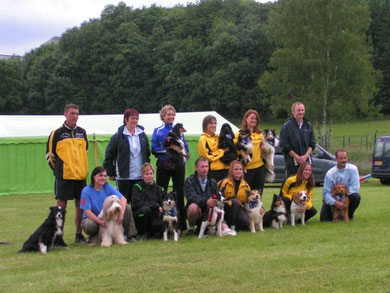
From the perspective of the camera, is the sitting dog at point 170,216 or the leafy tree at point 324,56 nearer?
the sitting dog at point 170,216

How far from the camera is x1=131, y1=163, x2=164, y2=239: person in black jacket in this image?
691 cm

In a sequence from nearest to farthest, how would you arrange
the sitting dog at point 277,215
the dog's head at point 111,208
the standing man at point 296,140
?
the dog's head at point 111,208, the sitting dog at point 277,215, the standing man at point 296,140

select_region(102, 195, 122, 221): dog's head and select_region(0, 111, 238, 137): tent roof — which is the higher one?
select_region(0, 111, 238, 137): tent roof

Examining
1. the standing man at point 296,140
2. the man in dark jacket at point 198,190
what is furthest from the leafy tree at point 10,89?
the man in dark jacket at point 198,190

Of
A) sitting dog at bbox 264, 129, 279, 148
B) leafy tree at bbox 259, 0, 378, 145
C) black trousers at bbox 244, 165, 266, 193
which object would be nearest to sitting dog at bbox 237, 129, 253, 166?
black trousers at bbox 244, 165, 266, 193

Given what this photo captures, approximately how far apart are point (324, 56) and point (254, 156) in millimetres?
25102

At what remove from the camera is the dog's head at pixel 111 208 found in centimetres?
646

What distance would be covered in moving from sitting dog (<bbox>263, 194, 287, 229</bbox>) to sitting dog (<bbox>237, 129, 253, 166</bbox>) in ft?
2.29

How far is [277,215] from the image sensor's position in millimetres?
7547

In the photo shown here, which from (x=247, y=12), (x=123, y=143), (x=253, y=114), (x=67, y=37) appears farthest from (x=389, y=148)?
(x=67, y=37)

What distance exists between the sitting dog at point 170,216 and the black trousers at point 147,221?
11 centimetres

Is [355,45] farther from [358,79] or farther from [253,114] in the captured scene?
[253,114]

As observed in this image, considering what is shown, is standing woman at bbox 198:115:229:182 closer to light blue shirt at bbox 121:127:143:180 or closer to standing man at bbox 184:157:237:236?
standing man at bbox 184:157:237:236

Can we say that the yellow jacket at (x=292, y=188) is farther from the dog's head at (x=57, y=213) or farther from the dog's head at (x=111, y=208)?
the dog's head at (x=57, y=213)
